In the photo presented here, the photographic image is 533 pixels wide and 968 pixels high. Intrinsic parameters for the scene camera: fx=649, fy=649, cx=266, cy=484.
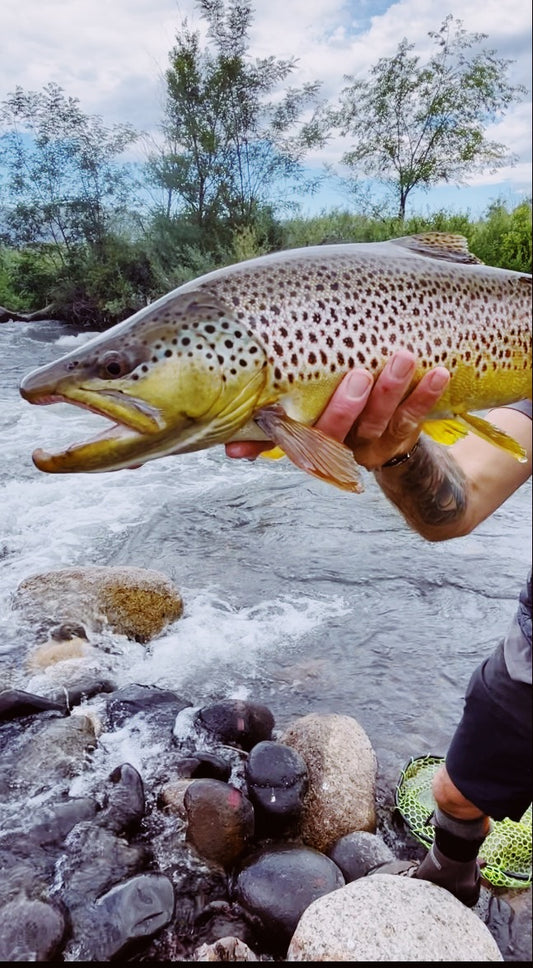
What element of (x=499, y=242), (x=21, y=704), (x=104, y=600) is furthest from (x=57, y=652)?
(x=499, y=242)

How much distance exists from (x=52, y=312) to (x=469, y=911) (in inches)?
639

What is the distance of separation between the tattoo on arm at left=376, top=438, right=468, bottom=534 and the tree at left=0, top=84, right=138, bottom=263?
A: 11.9m

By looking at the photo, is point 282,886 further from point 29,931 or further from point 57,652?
point 57,652

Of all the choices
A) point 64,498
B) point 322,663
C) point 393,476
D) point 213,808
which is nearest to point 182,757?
point 213,808

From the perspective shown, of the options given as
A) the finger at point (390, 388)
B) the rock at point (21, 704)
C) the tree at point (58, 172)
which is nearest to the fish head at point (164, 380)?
the finger at point (390, 388)

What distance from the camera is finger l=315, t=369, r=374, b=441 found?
4.54ft

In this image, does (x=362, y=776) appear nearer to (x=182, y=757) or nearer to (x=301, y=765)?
(x=301, y=765)

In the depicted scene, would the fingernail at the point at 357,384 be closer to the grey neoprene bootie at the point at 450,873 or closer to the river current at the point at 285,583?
the grey neoprene bootie at the point at 450,873

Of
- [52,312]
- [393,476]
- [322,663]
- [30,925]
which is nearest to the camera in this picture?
[393,476]

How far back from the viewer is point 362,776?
3104mm

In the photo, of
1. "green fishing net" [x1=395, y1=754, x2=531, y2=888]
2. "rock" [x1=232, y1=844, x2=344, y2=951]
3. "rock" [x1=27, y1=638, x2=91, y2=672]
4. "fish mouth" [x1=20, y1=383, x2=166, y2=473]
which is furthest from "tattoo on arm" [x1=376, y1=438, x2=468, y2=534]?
"rock" [x1=27, y1=638, x2=91, y2=672]

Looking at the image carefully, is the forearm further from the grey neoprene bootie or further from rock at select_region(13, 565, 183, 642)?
rock at select_region(13, 565, 183, 642)

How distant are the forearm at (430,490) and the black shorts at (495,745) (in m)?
0.44

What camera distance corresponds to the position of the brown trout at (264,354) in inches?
49.4
